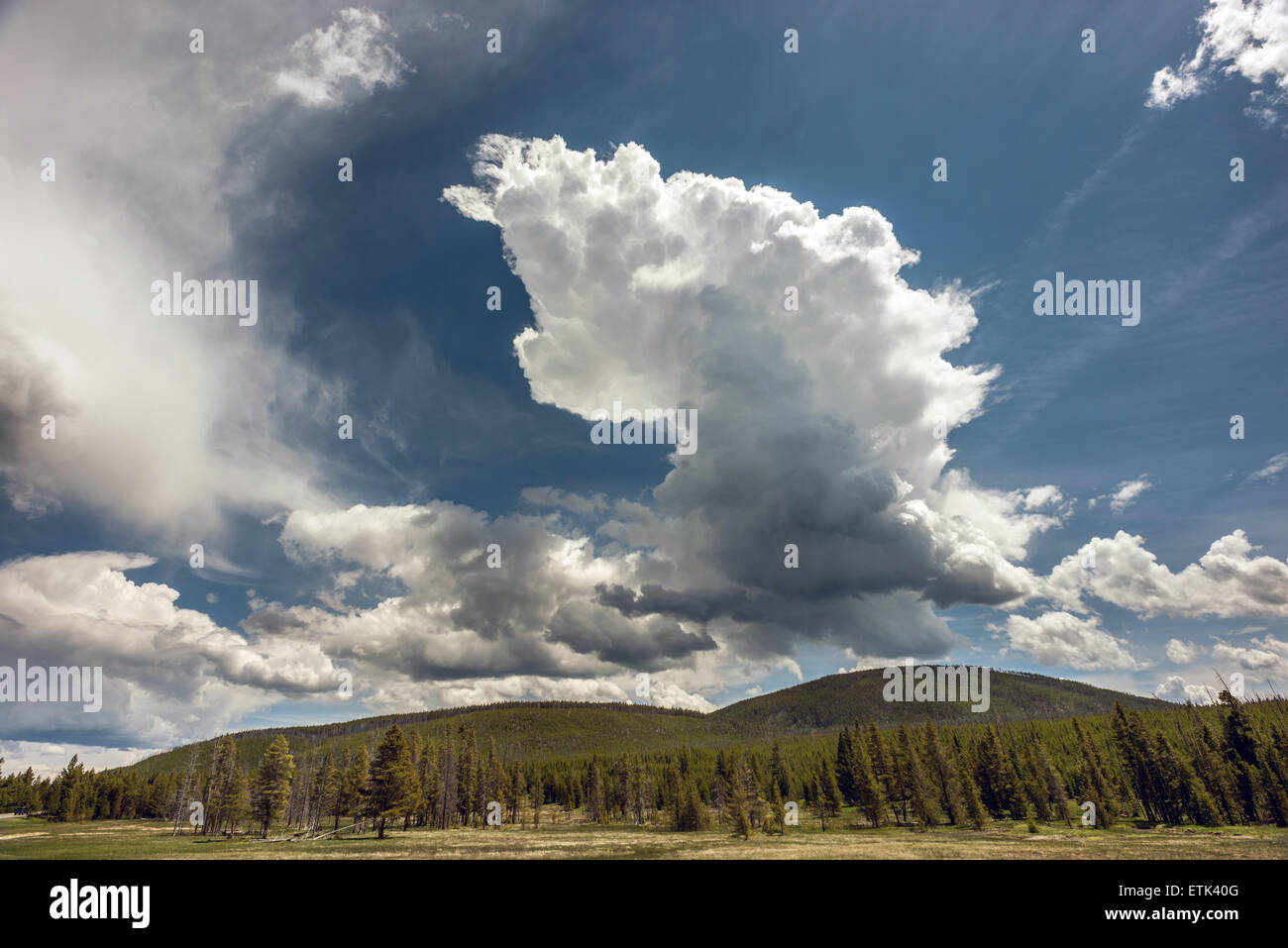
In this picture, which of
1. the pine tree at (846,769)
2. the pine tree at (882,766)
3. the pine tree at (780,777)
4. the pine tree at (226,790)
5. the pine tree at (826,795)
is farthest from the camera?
the pine tree at (780,777)

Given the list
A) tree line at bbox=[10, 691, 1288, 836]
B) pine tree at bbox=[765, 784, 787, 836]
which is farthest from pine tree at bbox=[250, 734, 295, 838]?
pine tree at bbox=[765, 784, 787, 836]

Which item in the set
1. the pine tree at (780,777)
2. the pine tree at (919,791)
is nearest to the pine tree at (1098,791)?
Result: the pine tree at (919,791)

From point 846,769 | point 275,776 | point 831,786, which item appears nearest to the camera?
point 275,776

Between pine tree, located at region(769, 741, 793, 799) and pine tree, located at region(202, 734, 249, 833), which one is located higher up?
pine tree, located at region(202, 734, 249, 833)

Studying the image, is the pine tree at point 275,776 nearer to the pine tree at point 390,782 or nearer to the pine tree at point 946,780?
the pine tree at point 390,782

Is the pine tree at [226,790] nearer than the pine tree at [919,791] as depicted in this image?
Yes

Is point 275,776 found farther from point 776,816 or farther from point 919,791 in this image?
point 919,791

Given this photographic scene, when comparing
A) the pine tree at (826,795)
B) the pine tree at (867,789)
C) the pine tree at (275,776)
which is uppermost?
the pine tree at (275,776)

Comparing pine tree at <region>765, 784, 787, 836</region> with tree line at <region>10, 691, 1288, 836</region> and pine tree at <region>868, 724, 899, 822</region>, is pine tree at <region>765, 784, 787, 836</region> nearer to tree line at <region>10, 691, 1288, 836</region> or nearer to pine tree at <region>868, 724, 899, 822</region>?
tree line at <region>10, 691, 1288, 836</region>

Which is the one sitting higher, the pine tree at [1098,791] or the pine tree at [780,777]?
the pine tree at [1098,791]

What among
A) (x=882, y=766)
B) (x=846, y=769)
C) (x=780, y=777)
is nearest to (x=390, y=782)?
(x=882, y=766)
